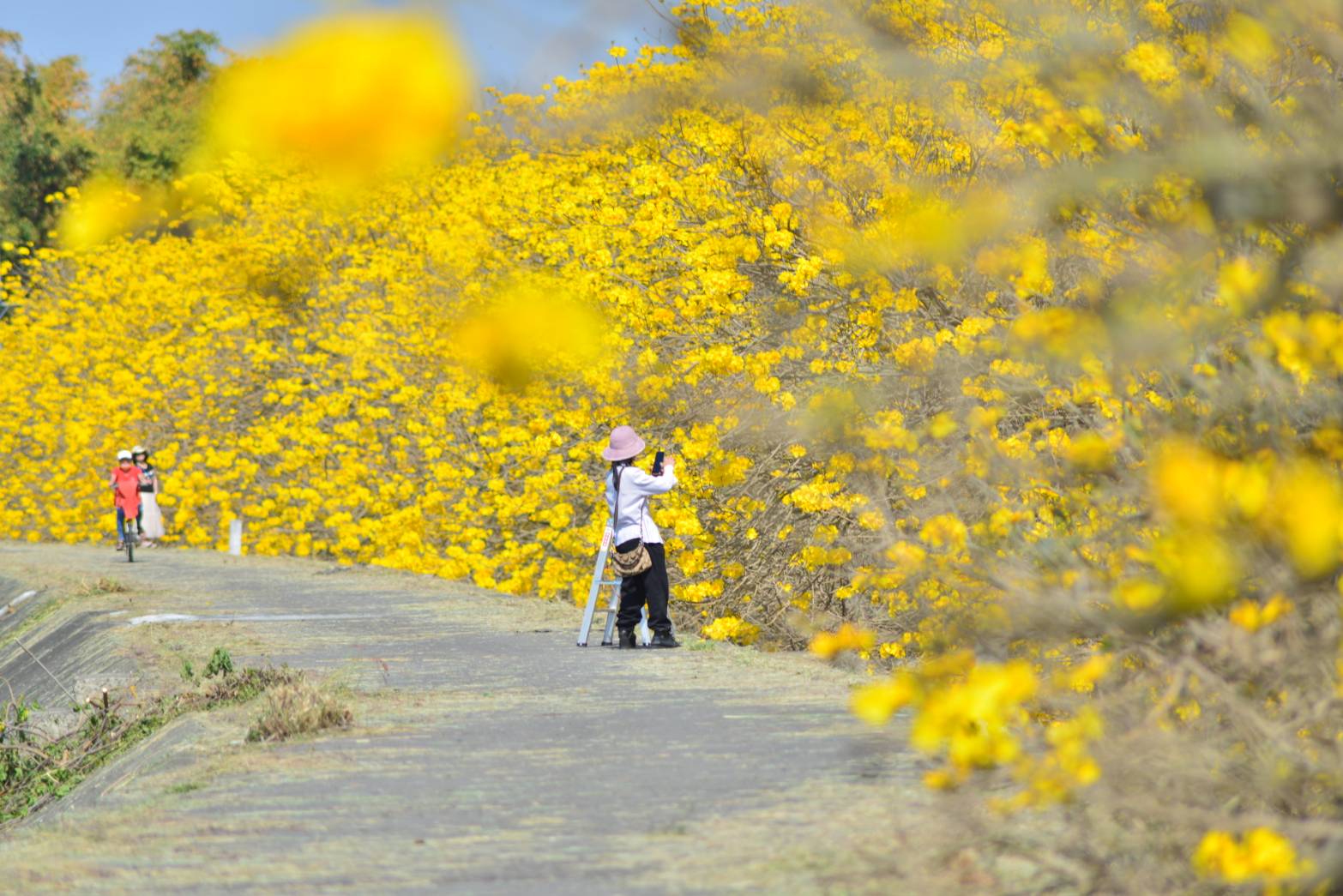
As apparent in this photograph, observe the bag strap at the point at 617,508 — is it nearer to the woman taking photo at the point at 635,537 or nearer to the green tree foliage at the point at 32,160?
the woman taking photo at the point at 635,537

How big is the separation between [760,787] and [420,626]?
7.57 metres

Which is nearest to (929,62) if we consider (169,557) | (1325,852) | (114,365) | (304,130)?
(1325,852)

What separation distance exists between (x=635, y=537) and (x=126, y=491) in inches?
492

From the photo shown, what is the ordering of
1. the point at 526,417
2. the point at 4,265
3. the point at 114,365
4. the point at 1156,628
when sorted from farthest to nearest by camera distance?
1. the point at 4,265
2. the point at 114,365
3. the point at 526,417
4. the point at 1156,628

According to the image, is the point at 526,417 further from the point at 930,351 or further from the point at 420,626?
the point at 930,351

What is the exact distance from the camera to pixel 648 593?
37.2ft

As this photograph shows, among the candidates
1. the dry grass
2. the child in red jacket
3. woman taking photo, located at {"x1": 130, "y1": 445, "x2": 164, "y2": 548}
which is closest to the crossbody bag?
the dry grass

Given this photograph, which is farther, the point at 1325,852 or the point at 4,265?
the point at 4,265

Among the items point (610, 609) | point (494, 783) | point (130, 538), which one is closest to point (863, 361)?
point (610, 609)

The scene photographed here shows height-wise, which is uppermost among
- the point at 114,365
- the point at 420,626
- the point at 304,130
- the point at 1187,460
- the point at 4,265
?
the point at 304,130

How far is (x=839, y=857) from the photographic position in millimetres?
4871

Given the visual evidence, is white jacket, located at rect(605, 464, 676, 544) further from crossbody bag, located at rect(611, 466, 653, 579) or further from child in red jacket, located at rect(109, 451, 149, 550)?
child in red jacket, located at rect(109, 451, 149, 550)

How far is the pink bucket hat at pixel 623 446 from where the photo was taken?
11.3 m

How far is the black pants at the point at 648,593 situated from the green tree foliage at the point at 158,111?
34.2 m
